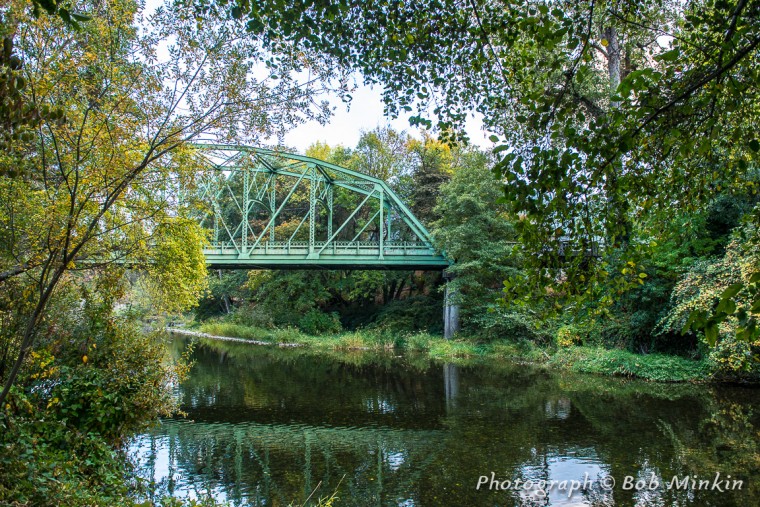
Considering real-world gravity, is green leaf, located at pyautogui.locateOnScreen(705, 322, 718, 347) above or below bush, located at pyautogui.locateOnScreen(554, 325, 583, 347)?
above

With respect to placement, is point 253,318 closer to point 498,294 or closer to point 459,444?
point 498,294

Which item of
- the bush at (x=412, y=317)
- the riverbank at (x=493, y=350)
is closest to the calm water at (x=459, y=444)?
the riverbank at (x=493, y=350)

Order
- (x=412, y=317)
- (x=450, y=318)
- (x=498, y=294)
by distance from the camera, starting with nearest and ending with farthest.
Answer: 1. (x=498, y=294)
2. (x=450, y=318)
3. (x=412, y=317)

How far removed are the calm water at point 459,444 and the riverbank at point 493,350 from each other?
3.65ft

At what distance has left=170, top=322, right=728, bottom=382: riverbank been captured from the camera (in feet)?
48.9

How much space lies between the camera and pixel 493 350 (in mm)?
21781

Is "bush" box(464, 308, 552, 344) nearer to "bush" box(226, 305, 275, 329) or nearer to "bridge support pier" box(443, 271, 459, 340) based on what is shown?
"bridge support pier" box(443, 271, 459, 340)

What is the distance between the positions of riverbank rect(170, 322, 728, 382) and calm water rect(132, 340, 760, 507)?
1.11 meters

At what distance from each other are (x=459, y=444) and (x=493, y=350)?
13436 millimetres

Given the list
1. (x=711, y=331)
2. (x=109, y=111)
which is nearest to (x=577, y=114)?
(x=711, y=331)

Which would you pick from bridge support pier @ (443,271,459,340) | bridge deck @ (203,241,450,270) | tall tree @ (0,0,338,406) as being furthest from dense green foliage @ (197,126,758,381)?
tall tree @ (0,0,338,406)

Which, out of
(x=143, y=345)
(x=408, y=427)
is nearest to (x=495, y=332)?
(x=408, y=427)

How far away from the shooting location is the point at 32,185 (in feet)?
20.6

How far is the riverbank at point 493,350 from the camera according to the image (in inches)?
587
